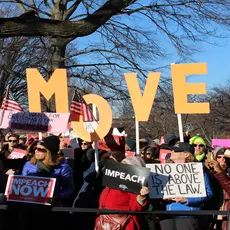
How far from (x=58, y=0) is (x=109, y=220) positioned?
12.9 meters

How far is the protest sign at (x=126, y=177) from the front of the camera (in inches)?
204

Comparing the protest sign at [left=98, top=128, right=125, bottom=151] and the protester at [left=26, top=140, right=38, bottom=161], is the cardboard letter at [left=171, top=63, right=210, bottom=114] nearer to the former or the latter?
the protest sign at [left=98, top=128, right=125, bottom=151]

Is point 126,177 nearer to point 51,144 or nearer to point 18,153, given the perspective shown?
point 51,144

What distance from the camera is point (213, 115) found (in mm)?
39906

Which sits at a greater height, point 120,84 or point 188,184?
point 120,84

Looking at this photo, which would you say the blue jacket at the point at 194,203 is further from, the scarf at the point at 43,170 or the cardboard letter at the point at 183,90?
the cardboard letter at the point at 183,90

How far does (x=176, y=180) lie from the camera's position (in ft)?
18.2

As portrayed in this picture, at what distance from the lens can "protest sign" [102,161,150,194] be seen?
5.19 meters

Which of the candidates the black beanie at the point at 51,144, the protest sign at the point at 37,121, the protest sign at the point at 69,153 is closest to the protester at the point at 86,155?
the protest sign at the point at 69,153

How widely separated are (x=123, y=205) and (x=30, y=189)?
3.50ft

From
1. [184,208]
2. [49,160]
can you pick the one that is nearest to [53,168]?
[49,160]

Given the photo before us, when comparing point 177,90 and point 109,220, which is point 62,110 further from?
point 109,220

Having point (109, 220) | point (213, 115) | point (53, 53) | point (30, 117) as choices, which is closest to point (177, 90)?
point (30, 117)

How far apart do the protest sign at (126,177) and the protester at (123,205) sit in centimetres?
7
